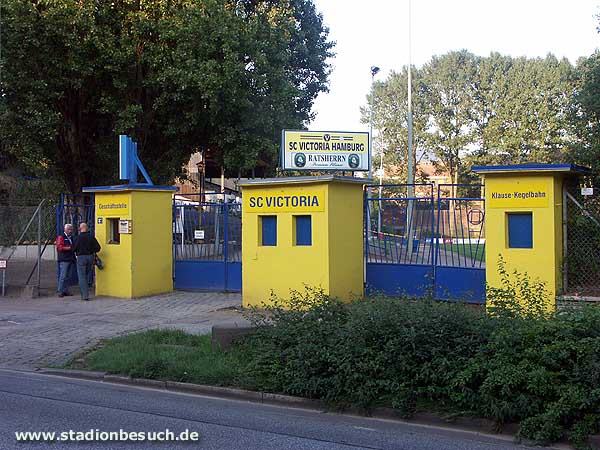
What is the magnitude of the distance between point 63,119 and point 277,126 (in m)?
6.40

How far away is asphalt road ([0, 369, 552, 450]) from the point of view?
644 cm

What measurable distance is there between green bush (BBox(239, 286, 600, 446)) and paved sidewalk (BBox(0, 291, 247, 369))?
2.02m

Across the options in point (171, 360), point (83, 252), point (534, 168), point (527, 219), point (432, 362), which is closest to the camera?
point (432, 362)

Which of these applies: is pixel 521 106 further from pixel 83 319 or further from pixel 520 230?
pixel 83 319

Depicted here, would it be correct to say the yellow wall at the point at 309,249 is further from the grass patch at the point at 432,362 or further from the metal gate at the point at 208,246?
the grass patch at the point at 432,362

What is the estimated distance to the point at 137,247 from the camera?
674 inches

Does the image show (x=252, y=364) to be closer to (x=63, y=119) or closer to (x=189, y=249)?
(x=189, y=249)

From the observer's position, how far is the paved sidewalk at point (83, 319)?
11.1 metres

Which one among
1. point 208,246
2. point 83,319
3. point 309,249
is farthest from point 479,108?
point 83,319

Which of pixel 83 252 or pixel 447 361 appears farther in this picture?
pixel 83 252

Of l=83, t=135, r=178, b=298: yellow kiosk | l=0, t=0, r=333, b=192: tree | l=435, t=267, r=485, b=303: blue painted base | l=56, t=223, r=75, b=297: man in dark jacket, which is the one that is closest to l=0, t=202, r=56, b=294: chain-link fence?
l=56, t=223, r=75, b=297: man in dark jacket

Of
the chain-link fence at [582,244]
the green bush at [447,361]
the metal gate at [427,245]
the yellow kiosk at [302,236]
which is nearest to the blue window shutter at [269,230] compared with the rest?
the yellow kiosk at [302,236]

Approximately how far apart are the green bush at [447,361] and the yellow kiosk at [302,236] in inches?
197

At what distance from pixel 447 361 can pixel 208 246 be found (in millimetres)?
10980
